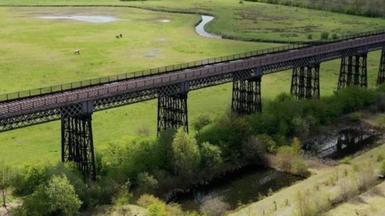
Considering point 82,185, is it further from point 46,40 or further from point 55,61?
point 46,40

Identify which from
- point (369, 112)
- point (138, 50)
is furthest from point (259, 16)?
point (369, 112)

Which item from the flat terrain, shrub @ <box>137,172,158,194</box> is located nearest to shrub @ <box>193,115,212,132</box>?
the flat terrain

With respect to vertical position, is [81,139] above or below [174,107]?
above

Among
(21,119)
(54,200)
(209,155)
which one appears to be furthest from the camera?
(209,155)

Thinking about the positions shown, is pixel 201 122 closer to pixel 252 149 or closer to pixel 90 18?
pixel 252 149

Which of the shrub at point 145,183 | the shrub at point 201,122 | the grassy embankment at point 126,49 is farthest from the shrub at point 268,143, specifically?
the shrub at point 145,183

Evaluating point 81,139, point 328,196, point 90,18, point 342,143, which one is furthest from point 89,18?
point 328,196

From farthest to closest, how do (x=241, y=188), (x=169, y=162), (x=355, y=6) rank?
(x=355, y=6) < (x=241, y=188) < (x=169, y=162)
